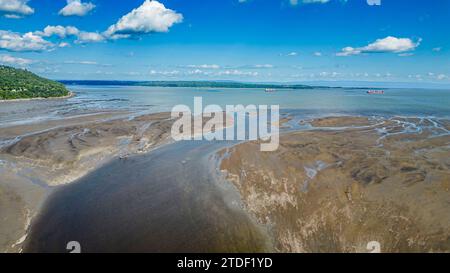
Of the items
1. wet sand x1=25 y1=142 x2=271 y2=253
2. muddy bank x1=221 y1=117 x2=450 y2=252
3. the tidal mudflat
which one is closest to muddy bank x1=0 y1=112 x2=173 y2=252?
the tidal mudflat

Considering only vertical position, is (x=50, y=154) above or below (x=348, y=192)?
above

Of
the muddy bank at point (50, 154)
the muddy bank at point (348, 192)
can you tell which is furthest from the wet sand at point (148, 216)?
the muddy bank at point (348, 192)

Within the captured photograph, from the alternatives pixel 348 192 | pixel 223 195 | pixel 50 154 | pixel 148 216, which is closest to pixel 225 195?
pixel 223 195

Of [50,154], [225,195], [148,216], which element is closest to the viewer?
[148,216]

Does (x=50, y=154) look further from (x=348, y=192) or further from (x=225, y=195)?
(x=348, y=192)

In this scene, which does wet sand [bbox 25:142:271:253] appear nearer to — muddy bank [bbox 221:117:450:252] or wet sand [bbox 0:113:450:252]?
wet sand [bbox 0:113:450:252]

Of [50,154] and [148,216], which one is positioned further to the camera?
[50,154]

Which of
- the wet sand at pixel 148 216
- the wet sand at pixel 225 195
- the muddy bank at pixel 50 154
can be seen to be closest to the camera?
the wet sand at pixel 148 216

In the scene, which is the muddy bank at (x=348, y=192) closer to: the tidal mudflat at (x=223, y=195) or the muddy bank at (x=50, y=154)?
the tidal mudflat at (x=223, y=195)

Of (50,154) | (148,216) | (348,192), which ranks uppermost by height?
(50,154)
